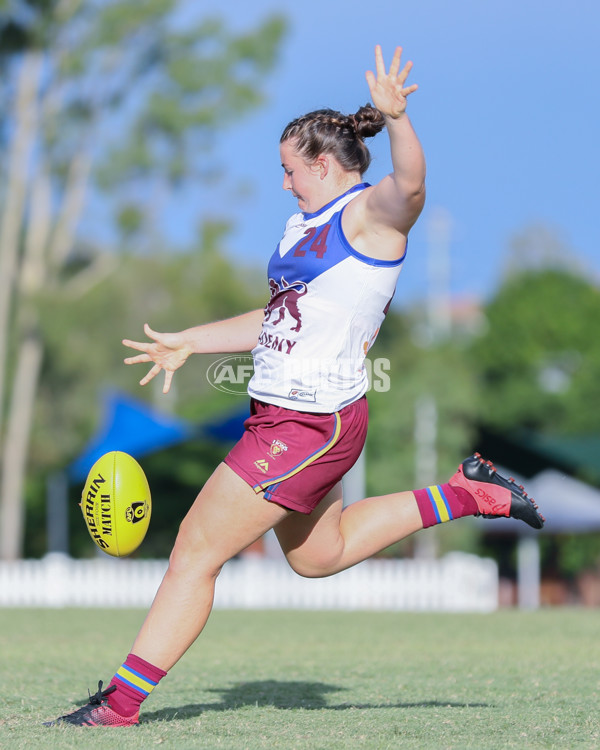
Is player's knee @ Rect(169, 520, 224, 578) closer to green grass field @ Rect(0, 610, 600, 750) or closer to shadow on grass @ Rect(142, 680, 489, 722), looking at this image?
green grass field @ Rect(0, 610, 600, 750)

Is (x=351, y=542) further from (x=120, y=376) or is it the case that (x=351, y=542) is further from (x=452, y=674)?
(x=120, y=376)

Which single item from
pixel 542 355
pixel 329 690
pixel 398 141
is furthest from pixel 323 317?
pixel 542 355

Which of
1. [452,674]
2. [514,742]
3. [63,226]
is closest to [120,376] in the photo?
[63,226]

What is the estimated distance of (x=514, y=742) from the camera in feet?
13.0

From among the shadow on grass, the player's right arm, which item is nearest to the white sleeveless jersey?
the player's right arm

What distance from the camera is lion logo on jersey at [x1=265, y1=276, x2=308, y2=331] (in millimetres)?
4359

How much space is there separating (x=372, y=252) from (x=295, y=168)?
544 millimetres

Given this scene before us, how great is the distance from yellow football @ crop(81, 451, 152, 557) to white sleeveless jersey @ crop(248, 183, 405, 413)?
71 cm

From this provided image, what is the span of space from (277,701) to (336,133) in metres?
2.56

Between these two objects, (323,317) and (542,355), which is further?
(542,355)

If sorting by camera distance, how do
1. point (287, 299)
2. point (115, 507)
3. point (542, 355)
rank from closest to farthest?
point (287, 299) < point (115, 507) < point (542, 355)

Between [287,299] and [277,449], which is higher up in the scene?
[287,299]

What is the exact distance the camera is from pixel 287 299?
4.40m

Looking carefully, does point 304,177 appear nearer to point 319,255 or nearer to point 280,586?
point 319,255
